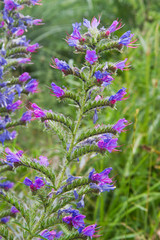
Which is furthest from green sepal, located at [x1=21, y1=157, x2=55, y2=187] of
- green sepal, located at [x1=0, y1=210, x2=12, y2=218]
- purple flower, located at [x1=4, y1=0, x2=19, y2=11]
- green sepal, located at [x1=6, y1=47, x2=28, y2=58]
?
purple flower, located at [x1=4, y1=0, x2=19, y2=11]

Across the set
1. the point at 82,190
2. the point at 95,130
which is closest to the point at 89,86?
the point at 95,130

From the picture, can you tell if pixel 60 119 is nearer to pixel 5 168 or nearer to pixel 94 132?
pixel 94 132

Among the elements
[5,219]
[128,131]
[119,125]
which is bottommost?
[5,219]

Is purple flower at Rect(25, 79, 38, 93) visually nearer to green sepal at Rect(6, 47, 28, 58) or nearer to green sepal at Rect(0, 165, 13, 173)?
green sepal at Rect(6, 47, 28, 58)

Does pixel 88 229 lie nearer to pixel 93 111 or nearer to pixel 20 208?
pixel 20 208

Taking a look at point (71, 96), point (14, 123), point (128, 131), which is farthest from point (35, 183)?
point (128, 131)

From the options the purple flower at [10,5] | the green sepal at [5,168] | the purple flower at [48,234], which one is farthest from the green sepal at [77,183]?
the purple flower at [10,5]
